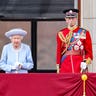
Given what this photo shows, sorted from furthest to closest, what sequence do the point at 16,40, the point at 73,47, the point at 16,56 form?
1. the point at 73,47
2. the point at 16,56
3. the point at 16,40

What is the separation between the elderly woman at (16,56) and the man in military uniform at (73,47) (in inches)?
21.0

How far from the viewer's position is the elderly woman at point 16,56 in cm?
775

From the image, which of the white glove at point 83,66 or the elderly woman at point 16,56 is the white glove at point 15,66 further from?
the white glove at point 83,66

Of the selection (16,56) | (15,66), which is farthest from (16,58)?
(15,66)

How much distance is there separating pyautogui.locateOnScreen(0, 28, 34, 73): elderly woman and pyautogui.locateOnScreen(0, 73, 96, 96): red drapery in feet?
1.50

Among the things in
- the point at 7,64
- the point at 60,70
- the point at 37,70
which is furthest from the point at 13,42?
the point at 37,70

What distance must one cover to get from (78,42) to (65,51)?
23cm

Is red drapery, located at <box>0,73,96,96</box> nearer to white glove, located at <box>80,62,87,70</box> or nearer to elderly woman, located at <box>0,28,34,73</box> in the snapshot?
elderly woman, located at <box>0,28,34,73</box>

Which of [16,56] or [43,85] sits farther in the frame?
[16,56]

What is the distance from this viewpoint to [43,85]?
7301mm

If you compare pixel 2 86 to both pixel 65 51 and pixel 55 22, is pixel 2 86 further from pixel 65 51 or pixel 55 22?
pixel 55 22

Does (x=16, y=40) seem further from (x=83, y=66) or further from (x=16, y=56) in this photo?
(x=83, y=66)

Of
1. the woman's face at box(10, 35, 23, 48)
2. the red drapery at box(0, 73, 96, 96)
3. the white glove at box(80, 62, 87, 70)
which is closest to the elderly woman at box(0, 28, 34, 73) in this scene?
the woman's face at box(10, 35, 23, 48)

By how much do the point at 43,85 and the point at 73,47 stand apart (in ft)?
3.36
